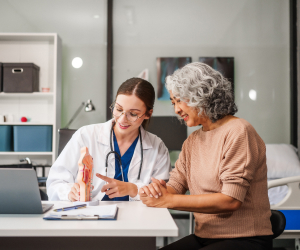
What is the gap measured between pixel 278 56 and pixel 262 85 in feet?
1.24

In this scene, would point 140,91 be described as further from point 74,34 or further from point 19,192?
point 74,34

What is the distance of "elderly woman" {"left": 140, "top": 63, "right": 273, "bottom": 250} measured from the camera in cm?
103

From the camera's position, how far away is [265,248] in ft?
3.46

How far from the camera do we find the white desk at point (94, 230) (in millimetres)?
763

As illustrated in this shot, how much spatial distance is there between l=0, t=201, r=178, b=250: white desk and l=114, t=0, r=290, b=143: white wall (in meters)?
2.33

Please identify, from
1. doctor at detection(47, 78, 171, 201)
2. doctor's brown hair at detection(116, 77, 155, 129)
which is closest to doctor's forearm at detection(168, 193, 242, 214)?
doctor at detection(47, 78, 171, 201)

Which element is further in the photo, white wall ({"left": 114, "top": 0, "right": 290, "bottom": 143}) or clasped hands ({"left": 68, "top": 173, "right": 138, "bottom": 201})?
white wall ({"left": 114, "top": 0, "right": 290, "bottom": 143})

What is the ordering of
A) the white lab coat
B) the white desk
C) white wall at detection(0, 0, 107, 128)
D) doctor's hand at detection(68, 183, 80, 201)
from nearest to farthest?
the white desk, doctor's hand at detection(68, 183, 80, 201), the white lab coat, white wall at detection(0, 0, 107, 128)

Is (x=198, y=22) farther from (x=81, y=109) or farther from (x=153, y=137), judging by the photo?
(x=153, y=137)

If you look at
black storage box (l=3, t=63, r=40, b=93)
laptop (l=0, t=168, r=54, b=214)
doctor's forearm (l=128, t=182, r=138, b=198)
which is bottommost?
doctor's forearm (l=128, t=182, r=138, b=198)

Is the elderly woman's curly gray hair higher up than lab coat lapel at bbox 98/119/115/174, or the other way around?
the elderly woman's curly gray hair

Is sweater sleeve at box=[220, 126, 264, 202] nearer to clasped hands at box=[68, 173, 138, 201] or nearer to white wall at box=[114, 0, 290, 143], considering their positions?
clasped hands at box=[68, 173, 138, 201]

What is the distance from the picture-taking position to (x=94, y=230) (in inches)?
30.0

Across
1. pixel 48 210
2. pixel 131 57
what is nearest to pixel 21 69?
pixel 131 57
